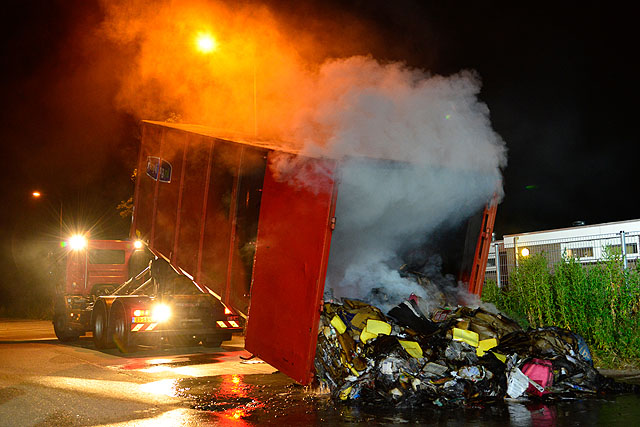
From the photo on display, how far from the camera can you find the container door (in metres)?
5.50

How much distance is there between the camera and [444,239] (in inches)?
300

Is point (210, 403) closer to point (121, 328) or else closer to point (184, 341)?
point (121, 328)

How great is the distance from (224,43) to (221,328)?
6462mm

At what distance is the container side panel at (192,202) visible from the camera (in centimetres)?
760

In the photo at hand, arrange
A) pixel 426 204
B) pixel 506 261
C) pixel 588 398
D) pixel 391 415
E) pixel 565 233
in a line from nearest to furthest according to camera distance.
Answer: pixel 391 415 < pixel 588 398 < pixel 426 204 < pixel 506 261 < pixel 565 233

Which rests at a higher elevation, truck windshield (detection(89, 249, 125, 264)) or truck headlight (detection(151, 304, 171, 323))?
truck windshield (detection(89, 249, 125, 264))

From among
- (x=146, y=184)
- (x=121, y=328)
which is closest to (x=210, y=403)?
(x=146, y=184)

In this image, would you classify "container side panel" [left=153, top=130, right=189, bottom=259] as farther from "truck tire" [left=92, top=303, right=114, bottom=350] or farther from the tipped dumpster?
"truck tire" [left=92, top=303, right=114, bottom=350]

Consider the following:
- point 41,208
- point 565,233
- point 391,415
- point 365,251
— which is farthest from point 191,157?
point 41,208

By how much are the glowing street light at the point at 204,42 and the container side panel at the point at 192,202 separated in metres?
5.09

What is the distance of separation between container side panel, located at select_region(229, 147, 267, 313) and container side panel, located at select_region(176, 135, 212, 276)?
940 mm

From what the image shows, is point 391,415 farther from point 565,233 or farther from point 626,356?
point 565,233

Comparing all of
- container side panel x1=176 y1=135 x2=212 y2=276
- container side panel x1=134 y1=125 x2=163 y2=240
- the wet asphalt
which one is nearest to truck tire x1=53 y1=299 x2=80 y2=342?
the wet asphalt

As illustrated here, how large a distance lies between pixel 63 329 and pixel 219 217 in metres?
7.48
